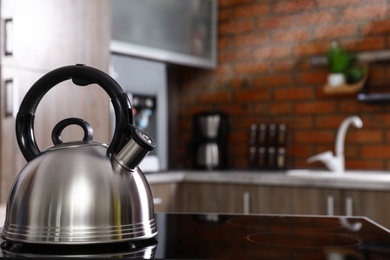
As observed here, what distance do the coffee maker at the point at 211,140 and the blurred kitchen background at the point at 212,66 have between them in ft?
0.28

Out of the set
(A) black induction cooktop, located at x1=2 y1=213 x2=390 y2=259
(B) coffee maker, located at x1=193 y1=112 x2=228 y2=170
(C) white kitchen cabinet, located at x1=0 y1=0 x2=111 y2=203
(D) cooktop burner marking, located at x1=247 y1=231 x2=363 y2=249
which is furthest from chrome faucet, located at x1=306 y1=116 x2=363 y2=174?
(D) cooktop burner marking, located at x1=247 y1=231 x2=363 y2=249

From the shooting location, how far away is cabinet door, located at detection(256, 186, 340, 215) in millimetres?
2793

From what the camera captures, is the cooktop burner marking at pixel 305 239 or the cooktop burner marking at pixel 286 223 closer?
the cooktop burner marking at pixel 305 239

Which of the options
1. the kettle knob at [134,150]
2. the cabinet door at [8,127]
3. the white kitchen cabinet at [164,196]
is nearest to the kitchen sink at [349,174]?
the white kitchen cabinet at [164,196]

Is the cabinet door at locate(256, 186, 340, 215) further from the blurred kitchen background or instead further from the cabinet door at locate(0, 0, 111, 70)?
the cabinet door at locate(0, 0, 111, 70)

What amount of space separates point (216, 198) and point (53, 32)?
1169mm

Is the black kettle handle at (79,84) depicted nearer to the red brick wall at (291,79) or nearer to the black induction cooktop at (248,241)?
the black induction cooktop at (248,241)

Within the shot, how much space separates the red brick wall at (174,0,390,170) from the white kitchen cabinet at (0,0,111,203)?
102cm

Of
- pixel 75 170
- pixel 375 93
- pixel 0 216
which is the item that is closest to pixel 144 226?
pixel 75 170

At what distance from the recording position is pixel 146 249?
0.95 m

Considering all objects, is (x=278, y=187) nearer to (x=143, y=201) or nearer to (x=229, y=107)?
(x=229, y=107)

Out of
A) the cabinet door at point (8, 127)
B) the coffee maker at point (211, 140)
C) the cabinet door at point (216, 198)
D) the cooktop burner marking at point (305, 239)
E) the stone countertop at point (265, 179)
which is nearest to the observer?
the cooktop burner marking at point (305, 239)

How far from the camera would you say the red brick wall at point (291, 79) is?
10.7ft

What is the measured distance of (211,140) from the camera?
139 inches
